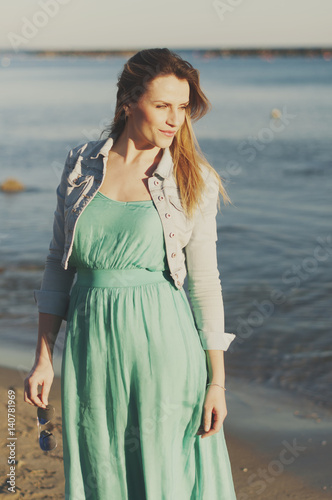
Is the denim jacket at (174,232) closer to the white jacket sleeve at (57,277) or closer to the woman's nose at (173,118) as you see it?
the white jacket sleeve at (57,277)

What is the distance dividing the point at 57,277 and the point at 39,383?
1.18 ft

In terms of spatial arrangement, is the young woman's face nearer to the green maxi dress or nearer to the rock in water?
the green maxi dress

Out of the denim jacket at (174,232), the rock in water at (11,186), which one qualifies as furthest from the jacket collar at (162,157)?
the rock in water at (11,186)

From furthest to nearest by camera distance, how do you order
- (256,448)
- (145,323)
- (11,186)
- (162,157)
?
(11,186) < (256,448) < (162,157) < (145,323)

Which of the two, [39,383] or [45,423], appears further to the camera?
[45,423]

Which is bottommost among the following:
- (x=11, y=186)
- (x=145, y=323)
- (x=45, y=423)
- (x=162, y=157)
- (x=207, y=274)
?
(x=45, y=423)

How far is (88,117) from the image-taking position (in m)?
25.2

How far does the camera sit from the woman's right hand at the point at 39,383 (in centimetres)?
224

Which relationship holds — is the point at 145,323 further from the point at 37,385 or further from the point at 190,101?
the point at 190,101

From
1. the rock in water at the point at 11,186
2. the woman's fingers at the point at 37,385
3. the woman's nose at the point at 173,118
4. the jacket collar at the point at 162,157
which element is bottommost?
the woman's fingers at the point at 37,385

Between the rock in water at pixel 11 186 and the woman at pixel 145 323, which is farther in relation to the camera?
the rock in water at pixel 11 186

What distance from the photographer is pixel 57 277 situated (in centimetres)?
238

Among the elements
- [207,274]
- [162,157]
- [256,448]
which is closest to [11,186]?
[256,448]

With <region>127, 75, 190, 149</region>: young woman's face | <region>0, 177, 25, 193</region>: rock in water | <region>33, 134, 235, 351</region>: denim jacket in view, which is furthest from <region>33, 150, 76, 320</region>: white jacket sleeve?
<region>0, 177, 25, 193</region>: rock in water
